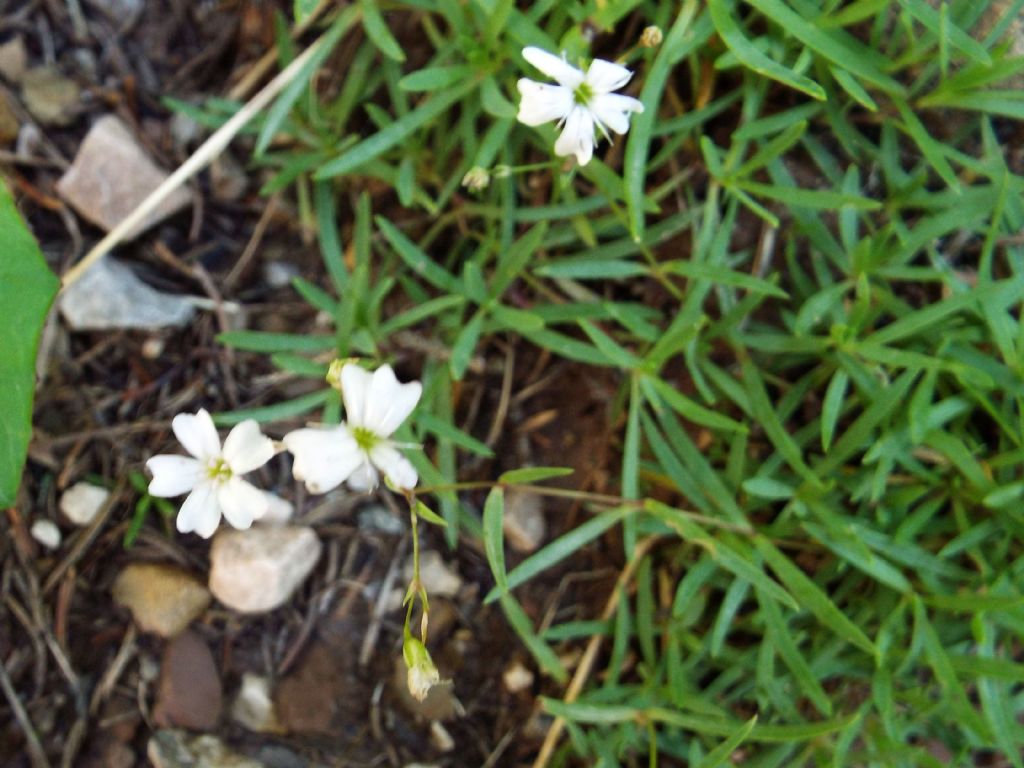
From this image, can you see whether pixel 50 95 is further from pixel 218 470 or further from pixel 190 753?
pixel 190 753

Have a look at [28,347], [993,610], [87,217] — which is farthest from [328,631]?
[993,610]

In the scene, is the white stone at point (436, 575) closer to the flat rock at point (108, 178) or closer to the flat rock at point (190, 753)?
the flat rock at point (190, 753)

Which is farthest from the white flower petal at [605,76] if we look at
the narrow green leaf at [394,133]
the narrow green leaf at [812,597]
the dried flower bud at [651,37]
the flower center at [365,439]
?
the narrow green leaf at [812,597]

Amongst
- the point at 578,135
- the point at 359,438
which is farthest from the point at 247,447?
the point at 578,135

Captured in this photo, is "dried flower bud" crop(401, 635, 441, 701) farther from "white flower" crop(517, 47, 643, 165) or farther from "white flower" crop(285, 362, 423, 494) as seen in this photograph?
"white flower" crop(517, 47, 643, 165)

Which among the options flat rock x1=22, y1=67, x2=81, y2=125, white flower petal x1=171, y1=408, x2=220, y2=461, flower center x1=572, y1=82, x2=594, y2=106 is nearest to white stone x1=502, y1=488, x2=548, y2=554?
white flower petal x1=171, y1=408, x2=220, y2=461

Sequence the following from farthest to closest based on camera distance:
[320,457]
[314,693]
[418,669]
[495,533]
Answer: [314,693] < [495,533] < [418,669] < [320,457]
